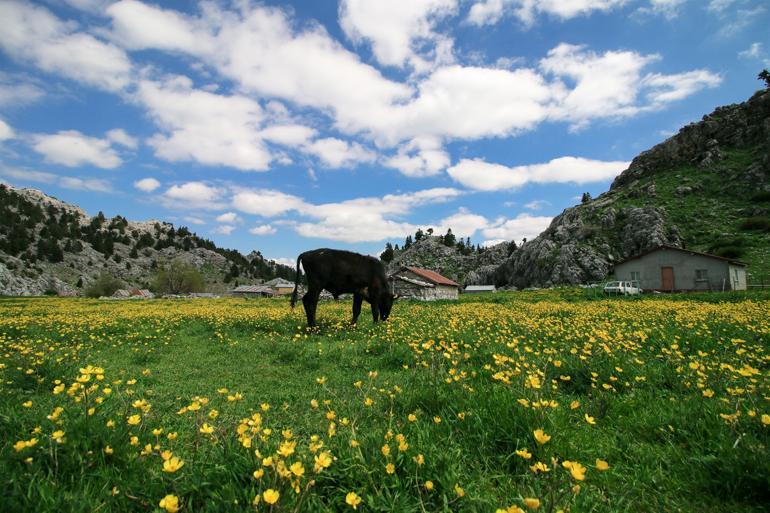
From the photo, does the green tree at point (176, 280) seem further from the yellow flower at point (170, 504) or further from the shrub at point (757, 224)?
the shrub at point (757, 224)

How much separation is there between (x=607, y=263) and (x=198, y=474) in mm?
99045

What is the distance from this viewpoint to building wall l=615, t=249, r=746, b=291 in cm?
4912

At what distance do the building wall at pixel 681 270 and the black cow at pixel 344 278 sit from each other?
2159 inches

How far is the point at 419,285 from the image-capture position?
60312 millimetres

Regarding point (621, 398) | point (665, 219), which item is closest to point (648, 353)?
point (621, 398)

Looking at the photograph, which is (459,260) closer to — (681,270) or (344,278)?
(681,270)

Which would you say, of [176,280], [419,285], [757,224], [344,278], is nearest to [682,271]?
[757,224]

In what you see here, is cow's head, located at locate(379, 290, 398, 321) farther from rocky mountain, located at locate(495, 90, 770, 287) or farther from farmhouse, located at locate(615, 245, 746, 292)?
rocky mountain, located at locate(495, 90, 770, 287)

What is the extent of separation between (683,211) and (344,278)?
10730 centimetres

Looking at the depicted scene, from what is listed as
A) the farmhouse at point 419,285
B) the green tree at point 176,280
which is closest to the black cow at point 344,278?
the farmhouse at point 419,285

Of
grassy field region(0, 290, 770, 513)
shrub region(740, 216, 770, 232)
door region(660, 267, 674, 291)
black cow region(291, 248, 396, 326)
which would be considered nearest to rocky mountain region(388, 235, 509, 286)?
shrub region(740, 216, 770, 232)

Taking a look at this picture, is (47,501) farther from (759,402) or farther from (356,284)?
(356,284)

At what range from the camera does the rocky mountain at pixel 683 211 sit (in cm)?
7462

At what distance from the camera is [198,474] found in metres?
2.65
